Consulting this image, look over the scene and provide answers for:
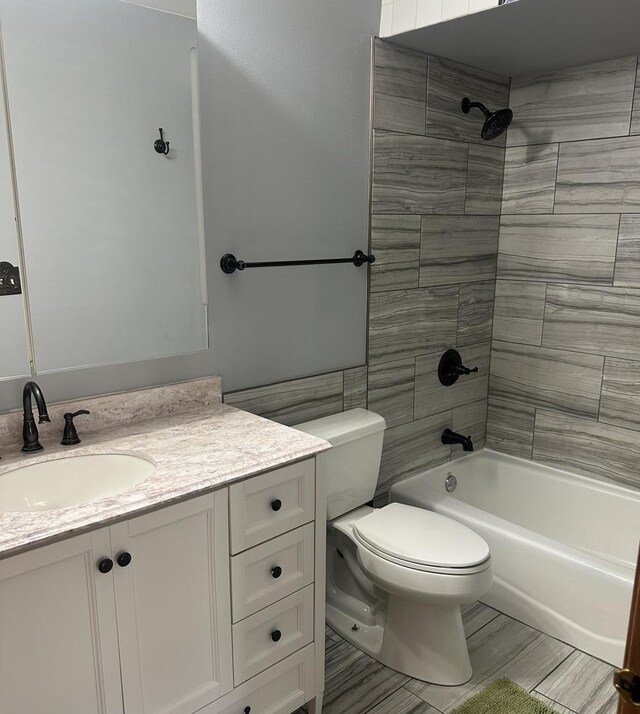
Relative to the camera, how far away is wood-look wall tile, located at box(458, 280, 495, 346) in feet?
9.66

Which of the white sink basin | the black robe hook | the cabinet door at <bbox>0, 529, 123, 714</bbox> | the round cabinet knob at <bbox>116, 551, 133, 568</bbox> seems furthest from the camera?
the black robe hook

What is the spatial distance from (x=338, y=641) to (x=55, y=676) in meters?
1.25

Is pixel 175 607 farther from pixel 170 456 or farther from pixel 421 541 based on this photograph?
pixel 421 541

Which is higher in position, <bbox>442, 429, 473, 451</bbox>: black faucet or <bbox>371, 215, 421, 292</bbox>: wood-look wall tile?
<bbox>371, 215, 421, 292</bbox>: wood-look wall tile

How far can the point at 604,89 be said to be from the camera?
2600 millimetres

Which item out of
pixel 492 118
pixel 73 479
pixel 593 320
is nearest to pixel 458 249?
pixel 492 118

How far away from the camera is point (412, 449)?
283 centimetres

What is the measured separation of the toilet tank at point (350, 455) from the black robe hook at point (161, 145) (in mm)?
1034

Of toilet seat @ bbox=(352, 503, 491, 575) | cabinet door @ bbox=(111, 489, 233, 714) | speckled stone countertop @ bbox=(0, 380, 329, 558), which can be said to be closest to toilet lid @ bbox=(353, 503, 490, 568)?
toilet seat @ bbox=(352, 503, 491, 575)

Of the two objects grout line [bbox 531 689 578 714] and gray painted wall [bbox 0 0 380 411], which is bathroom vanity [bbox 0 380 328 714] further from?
grout line [bbox 531 689 578 714]

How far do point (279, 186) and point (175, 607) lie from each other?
1.36m

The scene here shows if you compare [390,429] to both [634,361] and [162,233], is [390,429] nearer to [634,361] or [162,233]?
[634,361]

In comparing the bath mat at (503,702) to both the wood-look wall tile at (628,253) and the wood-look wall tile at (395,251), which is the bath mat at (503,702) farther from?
the wood-look wall tile at (628,253)

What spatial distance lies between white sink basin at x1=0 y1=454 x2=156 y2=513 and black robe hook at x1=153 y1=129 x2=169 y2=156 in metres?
0.91
